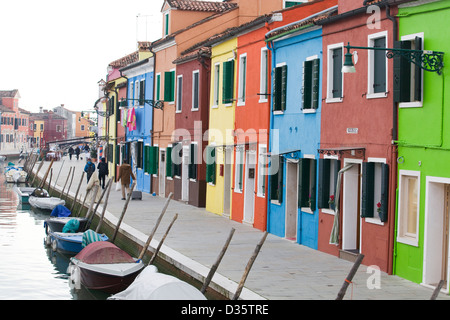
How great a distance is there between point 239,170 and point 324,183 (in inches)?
252

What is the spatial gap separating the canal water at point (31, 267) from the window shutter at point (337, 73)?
6775mm

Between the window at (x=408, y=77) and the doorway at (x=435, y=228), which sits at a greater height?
the window at (x=408, y=77)

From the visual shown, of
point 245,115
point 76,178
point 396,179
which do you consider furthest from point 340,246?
point 76,178

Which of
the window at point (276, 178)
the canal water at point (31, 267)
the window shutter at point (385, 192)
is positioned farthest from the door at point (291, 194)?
the canal water at point (31, 267)

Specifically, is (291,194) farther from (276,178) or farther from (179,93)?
(179,93)

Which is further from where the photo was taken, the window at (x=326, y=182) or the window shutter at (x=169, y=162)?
the window shutter at (x=169, y=162)

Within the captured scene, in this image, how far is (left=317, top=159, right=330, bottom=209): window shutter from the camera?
16.0 meters

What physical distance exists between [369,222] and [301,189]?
309 cm

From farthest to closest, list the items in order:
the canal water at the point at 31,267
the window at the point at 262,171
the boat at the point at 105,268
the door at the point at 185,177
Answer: the door at the point at 185,177
the window at the point at 262,171
the canal water at the point at 31,267
the boat at the point at 105,268

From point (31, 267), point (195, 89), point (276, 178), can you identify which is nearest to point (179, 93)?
point (195, 89)

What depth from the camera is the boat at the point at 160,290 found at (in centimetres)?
1107

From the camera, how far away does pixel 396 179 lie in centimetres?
1318

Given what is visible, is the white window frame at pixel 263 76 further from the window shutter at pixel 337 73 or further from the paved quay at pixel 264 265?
the window shutter at pixel 337 73
